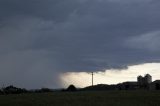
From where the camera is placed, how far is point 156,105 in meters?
44.6

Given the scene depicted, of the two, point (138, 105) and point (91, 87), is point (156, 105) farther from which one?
point (91, 87)

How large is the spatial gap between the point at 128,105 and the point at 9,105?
47.5ft

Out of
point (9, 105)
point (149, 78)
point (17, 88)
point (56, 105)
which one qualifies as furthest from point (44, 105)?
point (149, 78)

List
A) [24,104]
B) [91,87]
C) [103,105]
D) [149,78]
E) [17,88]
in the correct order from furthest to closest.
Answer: [149,78]
[91,87]
[17,88]
[24,104]
[103,105]

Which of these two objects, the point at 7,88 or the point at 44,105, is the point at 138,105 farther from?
the point at 7,88

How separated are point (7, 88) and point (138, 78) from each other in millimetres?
76939

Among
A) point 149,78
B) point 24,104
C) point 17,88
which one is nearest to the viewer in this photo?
point 24,104

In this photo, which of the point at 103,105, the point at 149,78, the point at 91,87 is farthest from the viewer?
the point at 149,78

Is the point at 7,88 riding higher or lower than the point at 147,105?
higher

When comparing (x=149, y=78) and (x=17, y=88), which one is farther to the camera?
(x=149, y=78)

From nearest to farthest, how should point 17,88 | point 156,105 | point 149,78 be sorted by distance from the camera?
point 156,105 < point 17,88 < point 149,78

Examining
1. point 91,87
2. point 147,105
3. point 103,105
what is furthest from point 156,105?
point 91,87

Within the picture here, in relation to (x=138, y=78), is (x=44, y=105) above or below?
below

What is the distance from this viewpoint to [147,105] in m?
44.9
